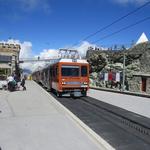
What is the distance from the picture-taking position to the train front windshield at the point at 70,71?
22.3 m

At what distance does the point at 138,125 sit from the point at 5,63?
69.0 metres

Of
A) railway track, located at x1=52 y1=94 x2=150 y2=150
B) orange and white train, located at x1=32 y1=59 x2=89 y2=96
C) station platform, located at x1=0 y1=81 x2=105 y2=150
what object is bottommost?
railway track, located at x1=52 y1=94 x2=150 y2=150

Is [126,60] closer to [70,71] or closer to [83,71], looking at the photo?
[83,71]

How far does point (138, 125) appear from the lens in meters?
11.2

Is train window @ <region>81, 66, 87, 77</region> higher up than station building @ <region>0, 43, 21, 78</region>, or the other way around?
station building @ <region>0, 43, 21, 78</region>

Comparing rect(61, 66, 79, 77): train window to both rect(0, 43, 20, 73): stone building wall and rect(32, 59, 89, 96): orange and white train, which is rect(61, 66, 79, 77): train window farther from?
rect(0, 43, 20, 73): stone building wall

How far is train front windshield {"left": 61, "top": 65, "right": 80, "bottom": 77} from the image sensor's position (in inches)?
877

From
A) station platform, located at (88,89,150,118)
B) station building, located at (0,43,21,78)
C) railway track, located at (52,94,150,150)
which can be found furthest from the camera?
station building, located at (0,43,21,78)

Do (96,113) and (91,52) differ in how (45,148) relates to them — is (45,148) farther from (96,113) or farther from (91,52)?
(91,52)

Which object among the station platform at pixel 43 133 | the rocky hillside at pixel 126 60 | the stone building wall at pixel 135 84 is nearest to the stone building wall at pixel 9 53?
the rocky hillside at pixel 126 60

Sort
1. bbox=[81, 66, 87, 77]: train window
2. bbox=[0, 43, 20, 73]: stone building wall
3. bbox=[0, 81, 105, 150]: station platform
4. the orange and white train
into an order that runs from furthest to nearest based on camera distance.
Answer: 1. bbox=[0, 43, 20, 73]: stone building wall
2. bbox=[81, 66, 87, 77]: train window
3. the orange and white train
4. bbox=[0, 81, 105, 150]: station platform

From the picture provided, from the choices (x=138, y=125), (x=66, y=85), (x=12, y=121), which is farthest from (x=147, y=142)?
(x=66, y=85)

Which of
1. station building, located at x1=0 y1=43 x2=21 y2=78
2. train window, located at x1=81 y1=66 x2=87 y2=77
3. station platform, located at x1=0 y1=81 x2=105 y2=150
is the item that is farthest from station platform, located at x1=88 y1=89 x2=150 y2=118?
station building, located at x1=0 y1=43 x2=21 y2=78

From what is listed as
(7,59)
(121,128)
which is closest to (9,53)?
(7,59)
